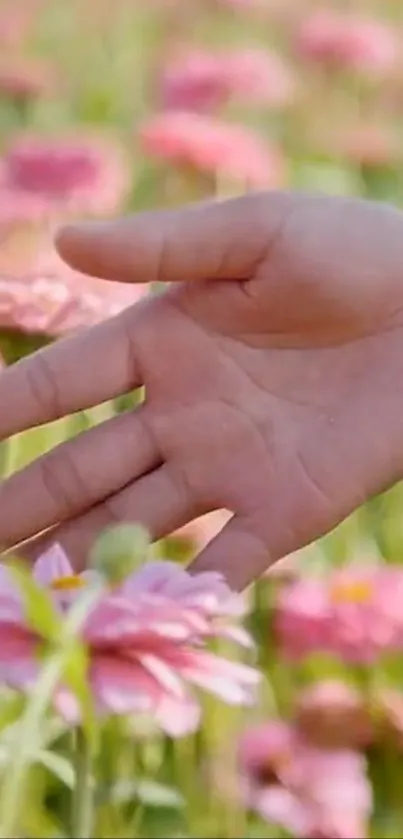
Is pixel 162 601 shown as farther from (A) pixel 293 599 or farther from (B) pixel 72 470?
(A) pixel 293 599

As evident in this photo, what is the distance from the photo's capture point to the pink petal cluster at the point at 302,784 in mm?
575

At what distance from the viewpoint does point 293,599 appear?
628 millimetres

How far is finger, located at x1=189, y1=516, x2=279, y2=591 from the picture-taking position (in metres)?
0.47

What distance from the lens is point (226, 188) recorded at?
104cm

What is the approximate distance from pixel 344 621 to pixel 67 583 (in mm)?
283

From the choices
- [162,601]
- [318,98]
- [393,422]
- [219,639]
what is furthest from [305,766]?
[318,98]

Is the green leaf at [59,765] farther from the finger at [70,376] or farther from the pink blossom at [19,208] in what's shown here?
the pink blossom at [19,208]

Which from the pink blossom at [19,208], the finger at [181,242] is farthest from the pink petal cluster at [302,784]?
the pink blossom at [19,208]

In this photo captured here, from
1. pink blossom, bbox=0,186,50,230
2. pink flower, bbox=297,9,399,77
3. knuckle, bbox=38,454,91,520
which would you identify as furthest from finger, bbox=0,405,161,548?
pink flower, bbox=297,9,399,77

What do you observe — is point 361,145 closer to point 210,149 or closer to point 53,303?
point 210,149

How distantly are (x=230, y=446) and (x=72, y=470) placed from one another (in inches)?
2.2

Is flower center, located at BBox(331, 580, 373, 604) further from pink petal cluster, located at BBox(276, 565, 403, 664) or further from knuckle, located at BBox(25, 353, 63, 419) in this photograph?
knuckle, located at BBox(25, 353, 63, 419)

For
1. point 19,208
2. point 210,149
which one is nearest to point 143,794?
point 19,208

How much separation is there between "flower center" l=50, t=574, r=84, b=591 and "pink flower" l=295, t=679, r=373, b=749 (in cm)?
24
